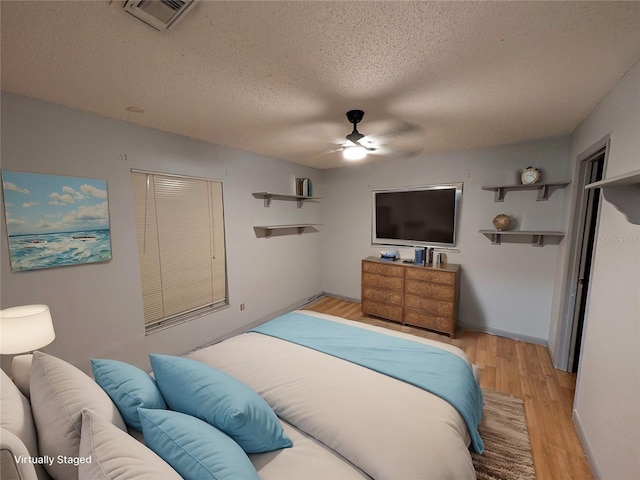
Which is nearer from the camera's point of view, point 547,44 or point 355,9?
point 355,9

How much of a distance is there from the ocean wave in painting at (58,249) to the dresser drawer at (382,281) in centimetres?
302

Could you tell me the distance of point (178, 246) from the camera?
2.86m

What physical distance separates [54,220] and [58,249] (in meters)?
0.22

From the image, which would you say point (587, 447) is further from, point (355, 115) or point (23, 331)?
point (23, 331)

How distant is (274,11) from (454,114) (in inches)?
67.7

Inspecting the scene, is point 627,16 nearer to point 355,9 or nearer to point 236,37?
point 355,9

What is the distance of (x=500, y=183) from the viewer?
3.26 metres

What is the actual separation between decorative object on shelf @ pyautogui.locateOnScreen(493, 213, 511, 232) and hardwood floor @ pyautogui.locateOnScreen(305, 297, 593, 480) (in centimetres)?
139


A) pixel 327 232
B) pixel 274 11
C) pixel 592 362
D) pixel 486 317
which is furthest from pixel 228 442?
pixel 327 232

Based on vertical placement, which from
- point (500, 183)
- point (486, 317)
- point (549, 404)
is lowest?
point (549, 404)

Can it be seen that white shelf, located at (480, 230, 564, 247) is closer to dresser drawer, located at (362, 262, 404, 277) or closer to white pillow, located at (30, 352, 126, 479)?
dresser drawer, located at (362, 262, 404, 277)

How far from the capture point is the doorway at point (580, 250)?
2.34 m

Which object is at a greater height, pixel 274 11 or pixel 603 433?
pixel 274 11

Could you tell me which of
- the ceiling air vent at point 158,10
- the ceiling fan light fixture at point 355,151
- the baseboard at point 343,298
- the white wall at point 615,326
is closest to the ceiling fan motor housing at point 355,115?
the ceiling fan light fixture at point 355,151
